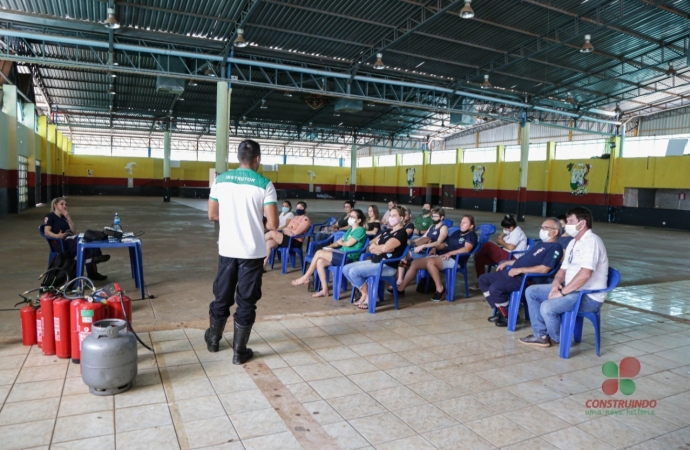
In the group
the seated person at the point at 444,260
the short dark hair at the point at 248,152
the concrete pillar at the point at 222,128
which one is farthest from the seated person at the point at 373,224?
the concrete pillar at the point at 222,128

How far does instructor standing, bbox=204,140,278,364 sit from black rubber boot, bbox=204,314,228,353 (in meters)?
0.20

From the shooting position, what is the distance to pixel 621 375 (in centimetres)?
363

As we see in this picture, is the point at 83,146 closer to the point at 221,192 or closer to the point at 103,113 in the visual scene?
the point at 103,113

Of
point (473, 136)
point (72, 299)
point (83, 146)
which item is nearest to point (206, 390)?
point (72, 299)

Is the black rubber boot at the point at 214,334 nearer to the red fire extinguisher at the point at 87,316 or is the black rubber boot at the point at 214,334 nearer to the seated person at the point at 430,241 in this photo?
the red fire extinguisher at the point at 87,316

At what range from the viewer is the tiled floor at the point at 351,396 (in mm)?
2559

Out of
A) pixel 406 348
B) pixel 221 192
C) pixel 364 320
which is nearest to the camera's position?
pixel 221 192

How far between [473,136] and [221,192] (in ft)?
113

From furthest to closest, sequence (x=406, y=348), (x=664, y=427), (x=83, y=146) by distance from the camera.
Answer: (x=83, y=146), (x=406, y=348), (x=664, y=427)

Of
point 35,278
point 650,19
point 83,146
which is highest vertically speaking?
point 650,19

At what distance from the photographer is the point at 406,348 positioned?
402 cm

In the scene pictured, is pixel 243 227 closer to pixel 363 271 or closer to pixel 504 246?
pixel 363 271

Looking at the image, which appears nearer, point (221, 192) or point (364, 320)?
point (221, 192)

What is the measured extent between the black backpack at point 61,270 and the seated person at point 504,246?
4.97 meters
